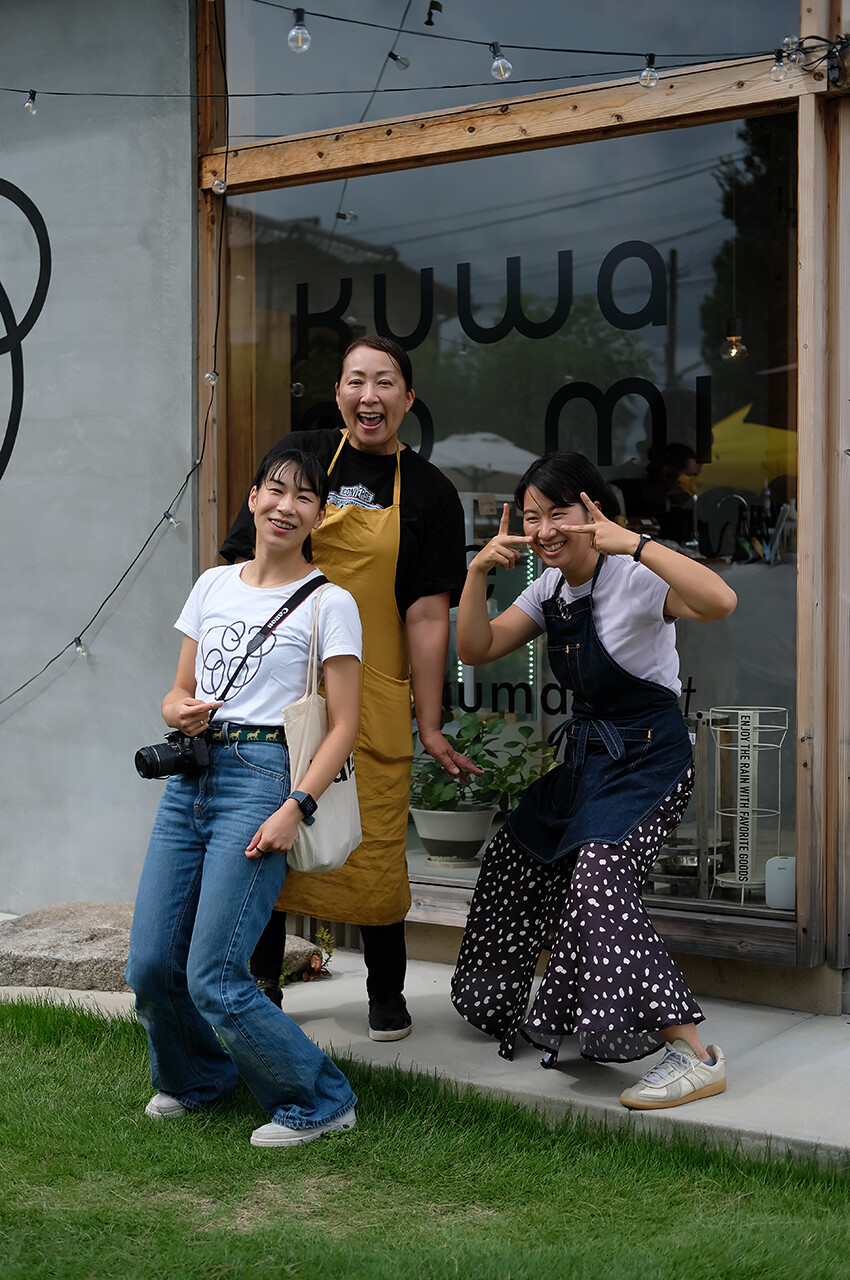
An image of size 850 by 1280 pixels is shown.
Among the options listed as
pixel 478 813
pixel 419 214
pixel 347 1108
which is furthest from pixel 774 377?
pixel 347 1108

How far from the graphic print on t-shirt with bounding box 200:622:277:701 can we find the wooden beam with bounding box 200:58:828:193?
2.36 metres

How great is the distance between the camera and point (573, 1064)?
397 cm

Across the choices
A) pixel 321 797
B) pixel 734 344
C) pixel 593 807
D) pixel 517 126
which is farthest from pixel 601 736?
pixel 517 126

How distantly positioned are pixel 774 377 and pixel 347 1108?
3154mm

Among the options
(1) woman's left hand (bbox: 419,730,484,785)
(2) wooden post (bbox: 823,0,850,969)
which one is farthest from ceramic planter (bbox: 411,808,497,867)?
(2) wooden post (bbox: 823,0,850,969)

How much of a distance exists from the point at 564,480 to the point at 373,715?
0.91 metres

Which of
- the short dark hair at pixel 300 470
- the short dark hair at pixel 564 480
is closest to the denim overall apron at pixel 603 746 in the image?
the short dark hair at pixel 564 480

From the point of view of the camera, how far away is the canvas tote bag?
11.1 feet

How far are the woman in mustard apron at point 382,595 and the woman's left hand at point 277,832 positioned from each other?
0.70 meters

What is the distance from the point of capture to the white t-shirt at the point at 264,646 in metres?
3.46

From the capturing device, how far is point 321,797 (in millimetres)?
3453

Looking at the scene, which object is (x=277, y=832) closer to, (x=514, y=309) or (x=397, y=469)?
(x=397, y=469)

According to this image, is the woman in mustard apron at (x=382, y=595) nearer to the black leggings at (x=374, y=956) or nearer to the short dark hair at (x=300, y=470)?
the black leggings at (x=374, y=956)

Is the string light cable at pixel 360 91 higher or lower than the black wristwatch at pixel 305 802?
higher
